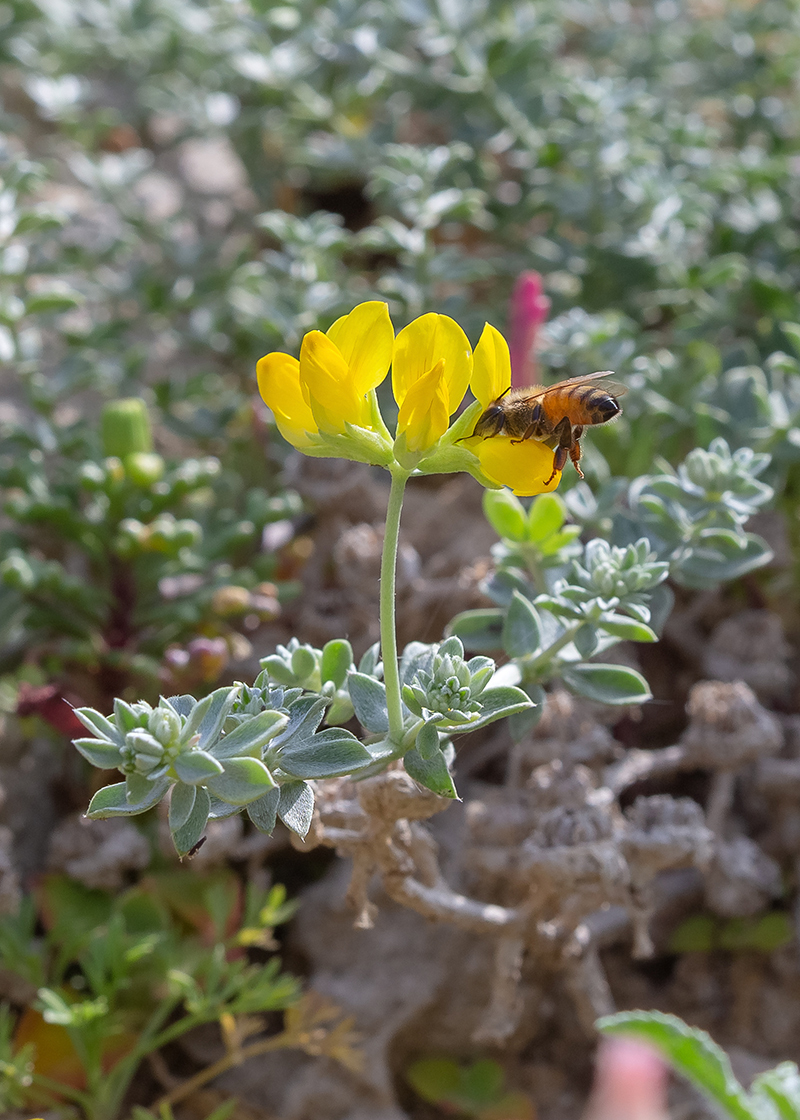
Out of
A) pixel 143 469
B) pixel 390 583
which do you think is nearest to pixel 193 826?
pixel 390 583

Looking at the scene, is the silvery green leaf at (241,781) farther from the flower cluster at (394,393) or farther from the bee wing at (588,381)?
the bee wing at (588,381)

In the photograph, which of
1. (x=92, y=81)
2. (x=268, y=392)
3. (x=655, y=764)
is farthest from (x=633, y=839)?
(x=92, y=81)

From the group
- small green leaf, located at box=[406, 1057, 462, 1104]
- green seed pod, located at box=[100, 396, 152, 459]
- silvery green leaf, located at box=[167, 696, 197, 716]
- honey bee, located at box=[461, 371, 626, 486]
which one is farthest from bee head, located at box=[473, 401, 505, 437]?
small green leaf, located at box=[406, 1057, 462, 1104]

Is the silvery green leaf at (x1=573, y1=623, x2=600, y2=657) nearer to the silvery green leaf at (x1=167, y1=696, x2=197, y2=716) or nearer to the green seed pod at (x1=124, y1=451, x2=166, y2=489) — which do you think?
the silvery green leaf at (x1=167, y1=696, x2=197, y2=716)

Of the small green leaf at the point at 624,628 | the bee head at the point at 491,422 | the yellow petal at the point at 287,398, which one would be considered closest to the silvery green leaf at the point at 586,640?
the small green leaf at the point at 624,628

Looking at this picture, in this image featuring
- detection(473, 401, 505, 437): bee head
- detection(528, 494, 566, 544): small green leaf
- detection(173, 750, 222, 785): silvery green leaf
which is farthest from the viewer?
detection(528, 494, 566, 544): small green leaf

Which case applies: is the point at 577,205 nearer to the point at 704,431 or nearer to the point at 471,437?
the point at 704,431
